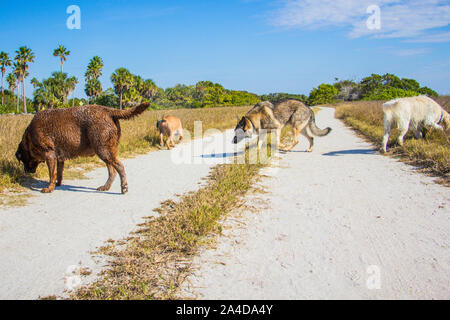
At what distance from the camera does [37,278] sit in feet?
9.25

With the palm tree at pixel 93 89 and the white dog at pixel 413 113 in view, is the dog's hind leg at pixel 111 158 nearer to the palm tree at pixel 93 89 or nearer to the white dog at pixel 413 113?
the white dog at pixel 413 113

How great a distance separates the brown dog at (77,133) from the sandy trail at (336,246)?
2502 mm

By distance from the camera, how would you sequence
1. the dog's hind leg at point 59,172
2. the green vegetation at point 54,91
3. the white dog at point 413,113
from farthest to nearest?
the green vegetation at point 54,91 < the white dog at point 413,113 < the dog's hind leg at point 59,172

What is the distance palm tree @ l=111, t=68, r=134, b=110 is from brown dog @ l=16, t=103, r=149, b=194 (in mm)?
54738

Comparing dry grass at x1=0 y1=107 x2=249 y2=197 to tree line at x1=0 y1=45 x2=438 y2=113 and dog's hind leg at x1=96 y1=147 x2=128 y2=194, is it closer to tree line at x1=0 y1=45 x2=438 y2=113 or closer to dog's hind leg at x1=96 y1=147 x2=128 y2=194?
dog's hind leg at x1=96 y1=147 x2=128 y2=194

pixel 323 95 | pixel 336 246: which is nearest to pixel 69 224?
pixel 336 246

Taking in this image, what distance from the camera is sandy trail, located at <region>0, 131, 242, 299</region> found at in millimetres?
2844

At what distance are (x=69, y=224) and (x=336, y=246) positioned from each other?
10.8 feet

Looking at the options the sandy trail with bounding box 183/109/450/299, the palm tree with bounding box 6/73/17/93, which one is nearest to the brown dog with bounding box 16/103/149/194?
the sandy trail with bounding box 183/109/450/299

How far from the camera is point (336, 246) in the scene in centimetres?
338

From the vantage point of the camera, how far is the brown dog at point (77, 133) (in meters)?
5.22

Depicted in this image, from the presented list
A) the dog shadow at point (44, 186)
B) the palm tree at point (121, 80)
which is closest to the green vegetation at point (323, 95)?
the palm tree at point (121, 80)

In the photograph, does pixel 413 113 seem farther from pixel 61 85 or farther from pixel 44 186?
pixel 61 85

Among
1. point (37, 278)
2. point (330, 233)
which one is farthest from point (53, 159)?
point (330, 233)
